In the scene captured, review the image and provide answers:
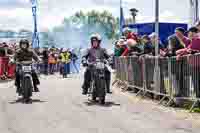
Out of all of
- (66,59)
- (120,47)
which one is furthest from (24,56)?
(66,59)

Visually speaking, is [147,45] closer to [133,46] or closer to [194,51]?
[133,46]

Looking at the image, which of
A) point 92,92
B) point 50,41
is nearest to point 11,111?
point 92,92

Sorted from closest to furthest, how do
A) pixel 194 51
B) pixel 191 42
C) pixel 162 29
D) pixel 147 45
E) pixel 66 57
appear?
pixel 194 51, pixel 191 42, pixel 147 45, pixel 162 29, pixel 66 57

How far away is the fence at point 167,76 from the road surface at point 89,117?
0.57 meters

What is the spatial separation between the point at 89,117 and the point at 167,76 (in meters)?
3.32

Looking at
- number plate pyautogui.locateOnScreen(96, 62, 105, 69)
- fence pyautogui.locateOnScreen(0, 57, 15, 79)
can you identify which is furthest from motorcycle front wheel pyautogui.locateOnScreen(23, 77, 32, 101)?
fence pyautogui.locateOnScreen(0, 57, 15, 79)

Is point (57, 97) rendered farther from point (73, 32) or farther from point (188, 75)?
point (73, 32)

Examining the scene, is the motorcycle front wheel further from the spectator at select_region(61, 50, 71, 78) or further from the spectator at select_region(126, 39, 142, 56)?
the spectator at select_region(61, 50, 71, 78)

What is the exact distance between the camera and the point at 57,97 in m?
17.2

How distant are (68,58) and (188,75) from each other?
2655cm

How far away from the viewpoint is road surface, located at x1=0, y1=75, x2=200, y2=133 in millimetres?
10531

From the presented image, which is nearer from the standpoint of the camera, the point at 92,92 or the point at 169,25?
the point at 92,92

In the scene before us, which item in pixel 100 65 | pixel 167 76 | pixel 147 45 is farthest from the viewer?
pixel 147 45

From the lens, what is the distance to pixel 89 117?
12.2 m
